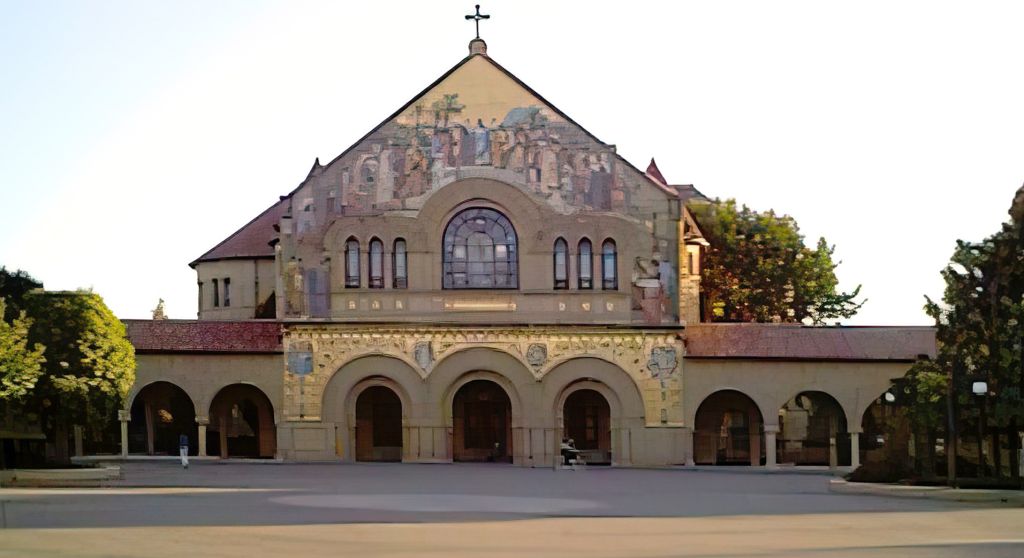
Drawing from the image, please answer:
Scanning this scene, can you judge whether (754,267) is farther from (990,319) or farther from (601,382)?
(990,319)

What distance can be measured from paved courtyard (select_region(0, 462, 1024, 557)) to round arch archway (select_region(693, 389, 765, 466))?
11.4 meters

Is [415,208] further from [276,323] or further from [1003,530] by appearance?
[1003,530]

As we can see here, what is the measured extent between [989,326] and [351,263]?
22.1 m

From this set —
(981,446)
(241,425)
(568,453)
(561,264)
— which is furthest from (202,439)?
(981,446)

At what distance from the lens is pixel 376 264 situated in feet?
182

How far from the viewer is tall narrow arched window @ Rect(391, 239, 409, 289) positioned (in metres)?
55.2

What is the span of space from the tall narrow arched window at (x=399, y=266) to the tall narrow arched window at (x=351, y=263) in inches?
46.9

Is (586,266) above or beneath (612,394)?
above

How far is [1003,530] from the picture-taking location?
2902 centimetres

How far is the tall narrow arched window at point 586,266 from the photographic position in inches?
2185

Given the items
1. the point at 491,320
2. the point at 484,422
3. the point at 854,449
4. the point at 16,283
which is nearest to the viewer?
the point at 854,449

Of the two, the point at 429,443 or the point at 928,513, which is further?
the point at 429,443

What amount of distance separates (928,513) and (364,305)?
84.9 feet

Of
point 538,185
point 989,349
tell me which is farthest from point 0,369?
point 989,349
